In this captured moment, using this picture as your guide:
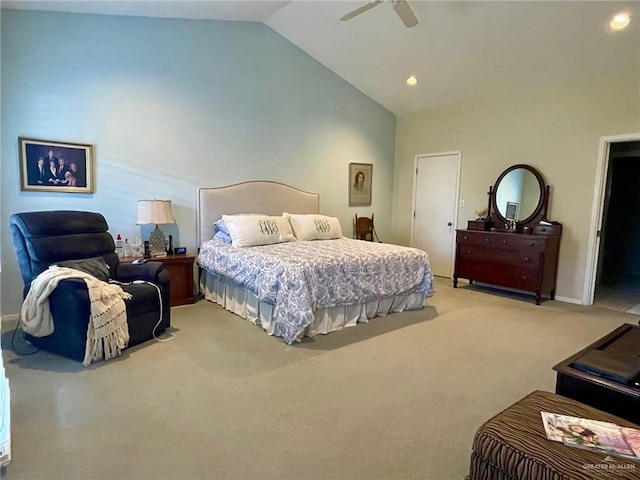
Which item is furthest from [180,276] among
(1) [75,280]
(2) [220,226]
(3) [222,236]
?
(1) [75,280]

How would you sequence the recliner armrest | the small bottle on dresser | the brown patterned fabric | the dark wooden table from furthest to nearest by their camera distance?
the small bottle on dresser < the recliner armrest < the dark wooden table < the brown patterned fabric

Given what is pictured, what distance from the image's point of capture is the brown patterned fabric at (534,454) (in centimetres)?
132

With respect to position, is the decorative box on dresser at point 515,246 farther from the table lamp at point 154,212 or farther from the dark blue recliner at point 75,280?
the dark blue recliner at point 75,280

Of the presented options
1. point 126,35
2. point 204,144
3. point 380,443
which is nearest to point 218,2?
point 126,35

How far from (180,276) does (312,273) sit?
1.85 metres

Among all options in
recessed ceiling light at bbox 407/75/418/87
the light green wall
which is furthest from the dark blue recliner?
the light green wall

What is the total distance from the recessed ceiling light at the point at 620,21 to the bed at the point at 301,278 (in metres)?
2.92

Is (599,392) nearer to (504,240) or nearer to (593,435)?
(593,435)

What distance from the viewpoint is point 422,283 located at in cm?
449

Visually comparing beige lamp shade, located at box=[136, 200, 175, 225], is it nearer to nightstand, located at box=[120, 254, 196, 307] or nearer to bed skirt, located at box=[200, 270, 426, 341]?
nightstand, located at box=[120, 254, 196, 307]

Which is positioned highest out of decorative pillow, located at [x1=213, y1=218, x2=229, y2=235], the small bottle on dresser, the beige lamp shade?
the beige lamp shade

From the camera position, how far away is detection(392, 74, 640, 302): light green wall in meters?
4.52

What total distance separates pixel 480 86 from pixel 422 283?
3.00 metres

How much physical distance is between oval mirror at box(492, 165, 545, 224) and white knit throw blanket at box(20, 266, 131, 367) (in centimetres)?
495
